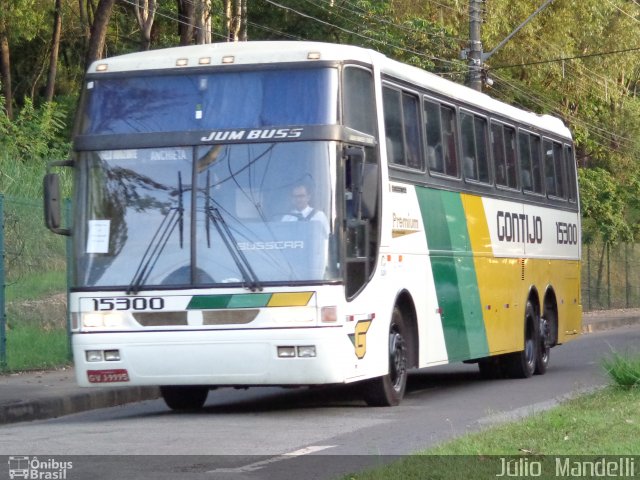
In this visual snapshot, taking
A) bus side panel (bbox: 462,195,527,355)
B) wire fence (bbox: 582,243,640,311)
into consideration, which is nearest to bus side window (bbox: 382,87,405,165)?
bus side panel (bbox: 462,195,527,355)

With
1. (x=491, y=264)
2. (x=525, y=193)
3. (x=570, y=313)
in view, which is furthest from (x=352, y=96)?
(x=570, y=313)

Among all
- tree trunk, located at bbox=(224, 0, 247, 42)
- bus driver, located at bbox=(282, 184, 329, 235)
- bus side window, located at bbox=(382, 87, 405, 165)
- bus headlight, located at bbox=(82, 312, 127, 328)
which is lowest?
bus headlight, located at bbox=(82, 312, 127, 328)

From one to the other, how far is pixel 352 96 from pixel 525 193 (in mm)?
6679

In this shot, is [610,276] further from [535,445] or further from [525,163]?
[535,445]

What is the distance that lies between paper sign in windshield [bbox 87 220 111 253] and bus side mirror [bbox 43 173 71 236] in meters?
0.33

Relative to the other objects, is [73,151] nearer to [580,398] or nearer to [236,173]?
[236,173]

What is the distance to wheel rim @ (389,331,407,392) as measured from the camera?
43.8 feet

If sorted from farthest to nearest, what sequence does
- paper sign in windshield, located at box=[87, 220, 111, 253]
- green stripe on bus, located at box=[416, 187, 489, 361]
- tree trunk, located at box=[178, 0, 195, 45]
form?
tree trunk, located at box=[178, 0, 195, 45] < green stripe on bus, located at box=[416, 187, 489, 361] < paper sign in windshield, located at box=[87, 220, 111, 253]

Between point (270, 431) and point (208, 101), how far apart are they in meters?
3.20

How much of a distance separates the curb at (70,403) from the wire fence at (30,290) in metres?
2.09

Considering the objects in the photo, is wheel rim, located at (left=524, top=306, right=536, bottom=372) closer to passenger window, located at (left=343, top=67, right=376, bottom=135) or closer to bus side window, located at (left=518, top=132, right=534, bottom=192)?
bus side window, located at (left=518, top=132, right=534, bottom=192)

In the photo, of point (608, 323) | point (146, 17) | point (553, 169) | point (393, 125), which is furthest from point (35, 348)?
point (608, 323)

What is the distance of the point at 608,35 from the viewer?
4075 cm

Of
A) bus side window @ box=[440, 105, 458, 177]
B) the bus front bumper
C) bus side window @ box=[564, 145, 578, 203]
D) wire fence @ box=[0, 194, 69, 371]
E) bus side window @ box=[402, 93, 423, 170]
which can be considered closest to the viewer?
the bus front bumper
